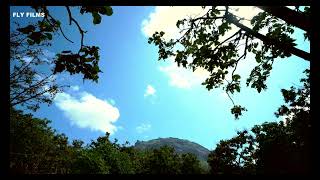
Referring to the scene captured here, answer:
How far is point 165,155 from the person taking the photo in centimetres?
3831

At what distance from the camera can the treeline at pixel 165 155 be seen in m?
29.2

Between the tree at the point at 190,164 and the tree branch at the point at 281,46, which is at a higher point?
the tree branch at the point at 281,46

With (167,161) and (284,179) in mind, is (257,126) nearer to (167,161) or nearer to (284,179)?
(167,161)

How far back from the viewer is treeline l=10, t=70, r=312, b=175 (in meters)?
29.2

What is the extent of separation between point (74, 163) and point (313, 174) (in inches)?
1164

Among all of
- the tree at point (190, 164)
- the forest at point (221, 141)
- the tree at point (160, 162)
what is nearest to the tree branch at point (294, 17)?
the forest at point (221, 141)

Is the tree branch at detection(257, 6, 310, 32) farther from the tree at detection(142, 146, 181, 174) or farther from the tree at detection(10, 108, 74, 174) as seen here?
the tree at detection(10, 108, 74, 174)

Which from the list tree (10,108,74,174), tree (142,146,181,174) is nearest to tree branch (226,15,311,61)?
tree (142,146,181,174)

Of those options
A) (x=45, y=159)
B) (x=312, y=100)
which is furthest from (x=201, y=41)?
(x=45, y=159)

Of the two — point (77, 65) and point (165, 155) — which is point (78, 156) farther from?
point (77, 65)

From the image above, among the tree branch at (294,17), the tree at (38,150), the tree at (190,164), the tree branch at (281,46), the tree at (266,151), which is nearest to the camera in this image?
the tree branch at (294,17)

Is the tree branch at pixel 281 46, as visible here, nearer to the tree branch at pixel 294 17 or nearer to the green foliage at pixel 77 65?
the tree branch at pixel 294 17

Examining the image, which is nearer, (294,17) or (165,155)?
(294,17)

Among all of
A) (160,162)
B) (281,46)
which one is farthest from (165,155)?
(281,46)
